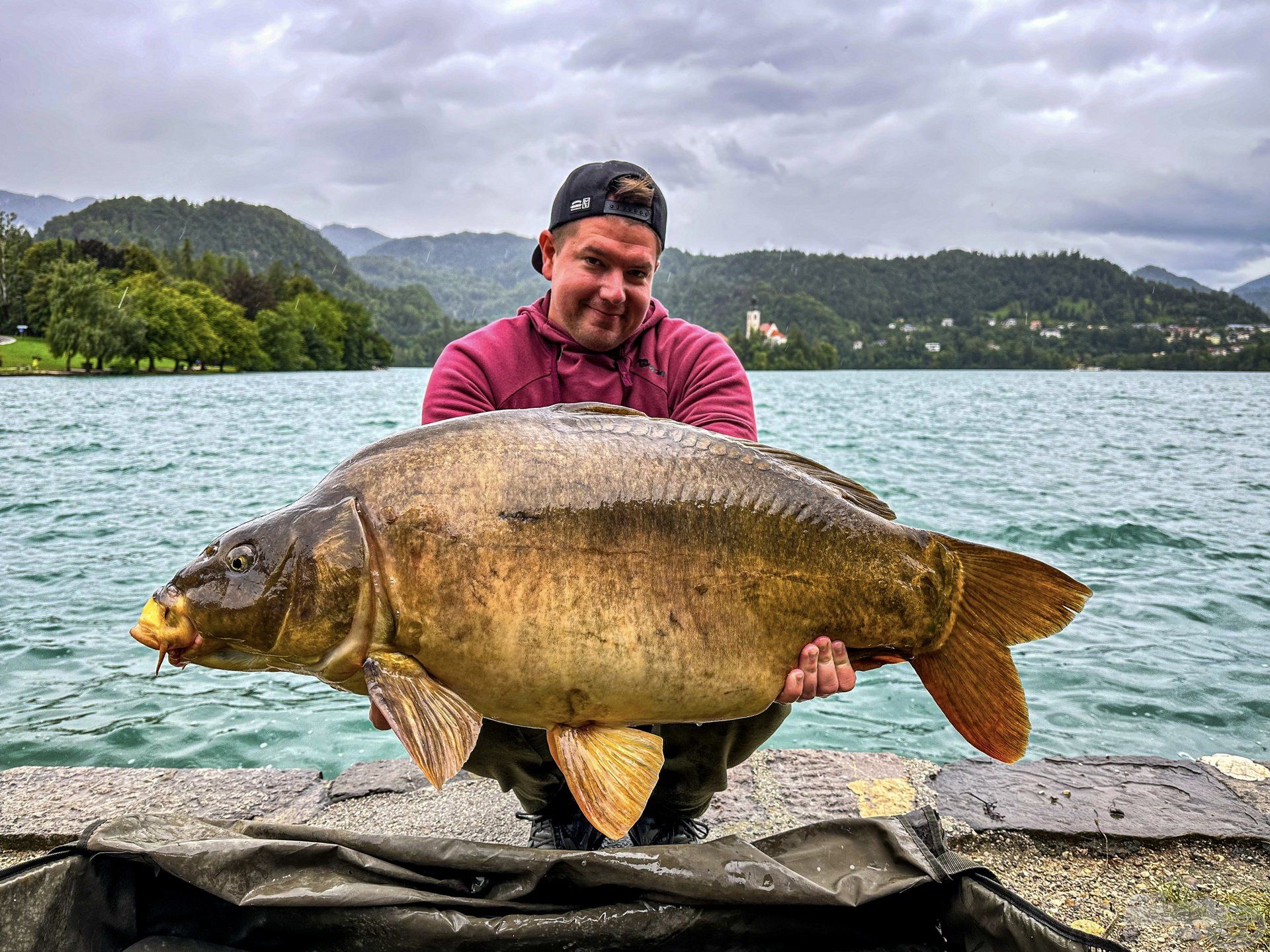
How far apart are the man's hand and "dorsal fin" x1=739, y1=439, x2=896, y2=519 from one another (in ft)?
1.26

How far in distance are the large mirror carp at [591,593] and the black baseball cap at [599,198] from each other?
103 centimetres

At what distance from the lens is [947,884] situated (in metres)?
2.10

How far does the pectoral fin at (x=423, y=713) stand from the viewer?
6.13 feet

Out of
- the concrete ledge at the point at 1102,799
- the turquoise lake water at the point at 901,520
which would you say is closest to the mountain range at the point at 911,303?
the turquoise lake water at the point at 901,520

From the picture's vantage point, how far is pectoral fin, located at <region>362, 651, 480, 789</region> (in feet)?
6.13

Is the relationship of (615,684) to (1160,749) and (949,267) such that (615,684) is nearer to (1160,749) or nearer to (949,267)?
(1160,749)

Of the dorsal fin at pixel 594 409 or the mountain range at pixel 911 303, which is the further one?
the mountain range at pixel 911 303

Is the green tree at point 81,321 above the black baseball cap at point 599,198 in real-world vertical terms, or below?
above

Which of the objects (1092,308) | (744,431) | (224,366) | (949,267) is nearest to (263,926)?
(744,431)

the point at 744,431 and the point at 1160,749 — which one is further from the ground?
the point at 744,431

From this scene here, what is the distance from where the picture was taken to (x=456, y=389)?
301 centimetres

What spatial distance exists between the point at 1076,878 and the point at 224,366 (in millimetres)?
89788

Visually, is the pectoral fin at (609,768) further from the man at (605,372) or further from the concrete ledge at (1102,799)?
the concrete ledge at (1102,799)

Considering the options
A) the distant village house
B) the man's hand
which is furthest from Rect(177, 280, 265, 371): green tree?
the man's hand
